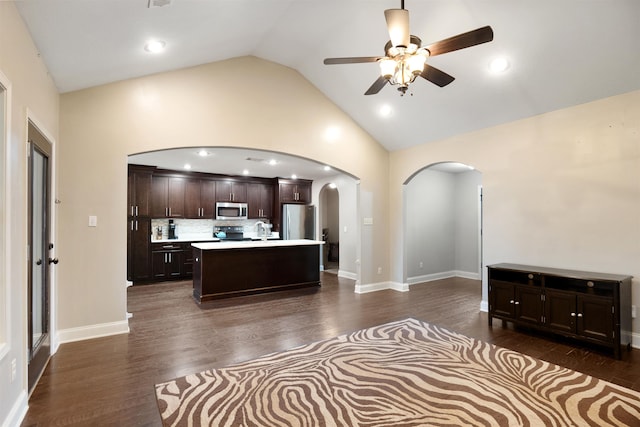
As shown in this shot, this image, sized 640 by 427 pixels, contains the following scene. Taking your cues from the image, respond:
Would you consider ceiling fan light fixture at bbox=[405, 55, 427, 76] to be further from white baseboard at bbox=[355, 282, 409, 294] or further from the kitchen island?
white baseboard at bbox=[355, 282, 409, 294]

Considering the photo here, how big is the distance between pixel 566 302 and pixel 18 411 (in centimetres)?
487

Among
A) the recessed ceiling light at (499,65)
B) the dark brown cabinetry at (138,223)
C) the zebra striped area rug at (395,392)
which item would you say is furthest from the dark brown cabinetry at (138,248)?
the recessed ceiling light at (499,65)

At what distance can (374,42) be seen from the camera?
158 inches

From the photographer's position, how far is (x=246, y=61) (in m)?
4.62

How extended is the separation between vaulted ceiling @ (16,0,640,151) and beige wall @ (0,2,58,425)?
0.24m

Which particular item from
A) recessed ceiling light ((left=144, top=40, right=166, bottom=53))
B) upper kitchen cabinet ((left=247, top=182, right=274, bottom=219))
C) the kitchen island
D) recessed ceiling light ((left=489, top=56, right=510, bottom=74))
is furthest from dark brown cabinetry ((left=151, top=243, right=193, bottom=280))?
recessed ceiling light ((left=489, top=56, right=510, bottom=74))

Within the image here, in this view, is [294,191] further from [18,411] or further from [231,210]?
[18,411]

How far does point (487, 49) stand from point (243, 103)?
3162mm

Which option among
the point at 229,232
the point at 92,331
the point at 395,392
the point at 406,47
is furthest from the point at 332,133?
the point at 92,331

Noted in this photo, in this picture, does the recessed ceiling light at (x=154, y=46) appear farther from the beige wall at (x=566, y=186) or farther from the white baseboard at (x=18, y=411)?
the beige wall at (x=566, y=186)

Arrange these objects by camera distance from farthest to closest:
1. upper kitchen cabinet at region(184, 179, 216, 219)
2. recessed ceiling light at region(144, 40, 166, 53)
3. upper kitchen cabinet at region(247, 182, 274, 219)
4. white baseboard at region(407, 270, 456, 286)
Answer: upper kitchen cabinet at region(247, 182, 274, 219), upper kitchen cabinet at region(184, 179, 216, 219), white baseboard at region(407, 270, 456, 286), recessed ceiling light at region(144, 40, 166, 53)

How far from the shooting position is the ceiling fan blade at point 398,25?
7.44ft

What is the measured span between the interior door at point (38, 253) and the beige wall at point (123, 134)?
0.41 metres

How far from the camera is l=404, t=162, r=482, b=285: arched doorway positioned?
7031 mm
